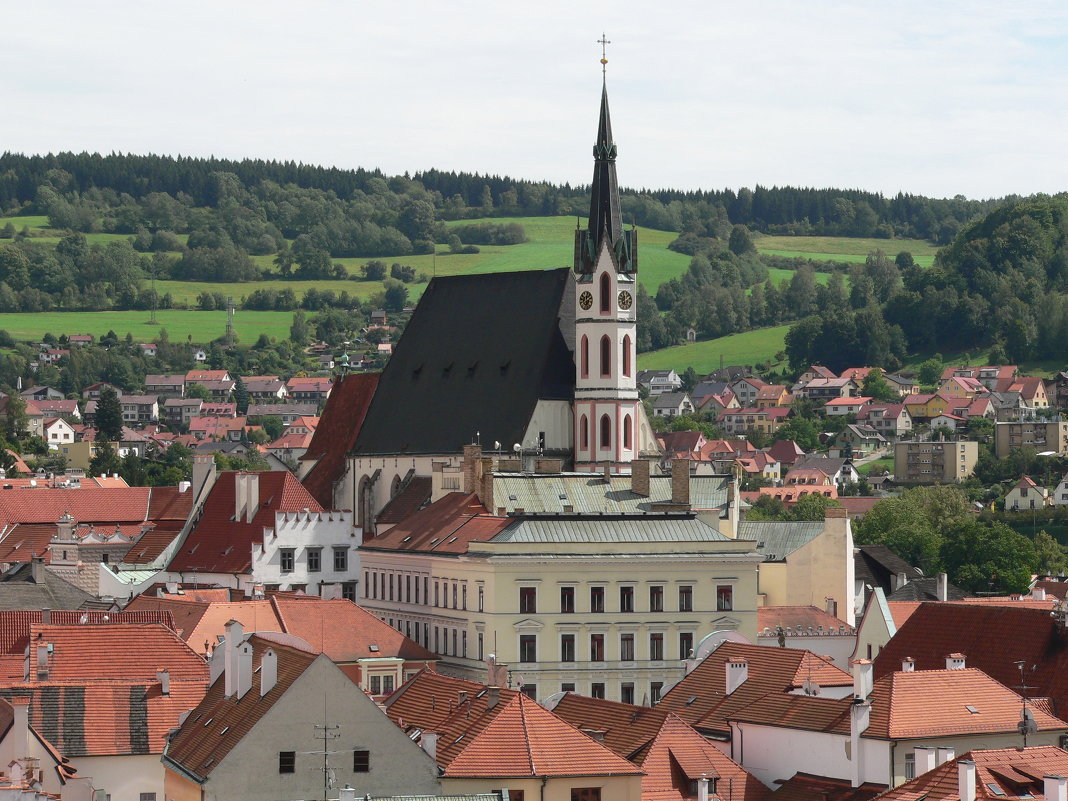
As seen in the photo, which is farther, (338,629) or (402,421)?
(402,421)

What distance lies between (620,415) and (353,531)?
12.9m

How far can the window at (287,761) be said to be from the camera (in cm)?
5531

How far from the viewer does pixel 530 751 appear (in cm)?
5875

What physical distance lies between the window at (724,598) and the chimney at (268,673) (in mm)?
39180

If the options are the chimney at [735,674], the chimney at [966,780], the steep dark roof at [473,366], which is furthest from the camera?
the steep dark roof at [473,366]

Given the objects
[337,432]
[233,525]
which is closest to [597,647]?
[233,525]

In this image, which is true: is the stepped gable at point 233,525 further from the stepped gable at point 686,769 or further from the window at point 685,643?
the stepped gable at point 686,769

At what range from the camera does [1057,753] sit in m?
→ 61.9

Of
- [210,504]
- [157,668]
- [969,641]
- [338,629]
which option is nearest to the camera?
[157,668]

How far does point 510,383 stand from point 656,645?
25249 mm

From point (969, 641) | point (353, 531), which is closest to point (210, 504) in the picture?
point (353, 531)

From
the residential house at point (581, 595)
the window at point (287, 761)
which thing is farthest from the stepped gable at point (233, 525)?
the window at point (287, 761)

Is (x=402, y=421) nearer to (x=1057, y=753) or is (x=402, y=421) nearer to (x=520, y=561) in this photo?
(x=520, y=561)

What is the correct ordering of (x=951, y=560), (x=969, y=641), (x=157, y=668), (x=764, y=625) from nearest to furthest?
(x=157, y=668) → (x=969, y=641) → (x=764, y=625) → (x=951, y=560)
